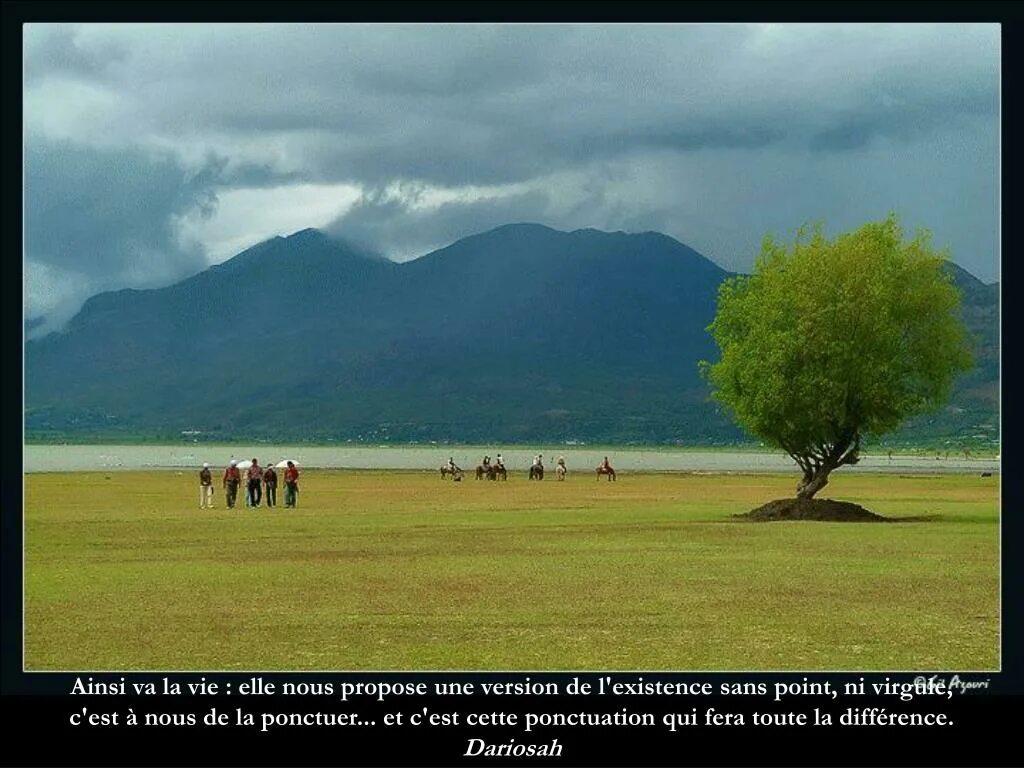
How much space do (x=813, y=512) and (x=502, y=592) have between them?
29.2 m

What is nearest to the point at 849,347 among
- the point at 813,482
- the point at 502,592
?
the point at 813,482

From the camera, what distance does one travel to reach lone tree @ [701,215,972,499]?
5994 cm

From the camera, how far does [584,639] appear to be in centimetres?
2388

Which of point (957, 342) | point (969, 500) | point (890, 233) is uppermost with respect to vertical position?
point (890, 233)

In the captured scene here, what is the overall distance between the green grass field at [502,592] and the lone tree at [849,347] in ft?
17.5

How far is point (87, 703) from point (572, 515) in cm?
4314

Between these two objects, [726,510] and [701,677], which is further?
[726,510]

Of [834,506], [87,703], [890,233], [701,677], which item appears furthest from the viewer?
[890,233]

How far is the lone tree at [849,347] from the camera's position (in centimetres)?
5994

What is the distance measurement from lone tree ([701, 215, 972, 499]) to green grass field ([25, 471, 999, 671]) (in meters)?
5.32

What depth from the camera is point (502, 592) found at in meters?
30.2

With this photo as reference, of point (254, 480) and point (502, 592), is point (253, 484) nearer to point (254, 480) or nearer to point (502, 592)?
point (254, 480)

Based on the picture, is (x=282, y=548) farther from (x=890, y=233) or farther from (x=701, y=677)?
(x=890, y=233)
